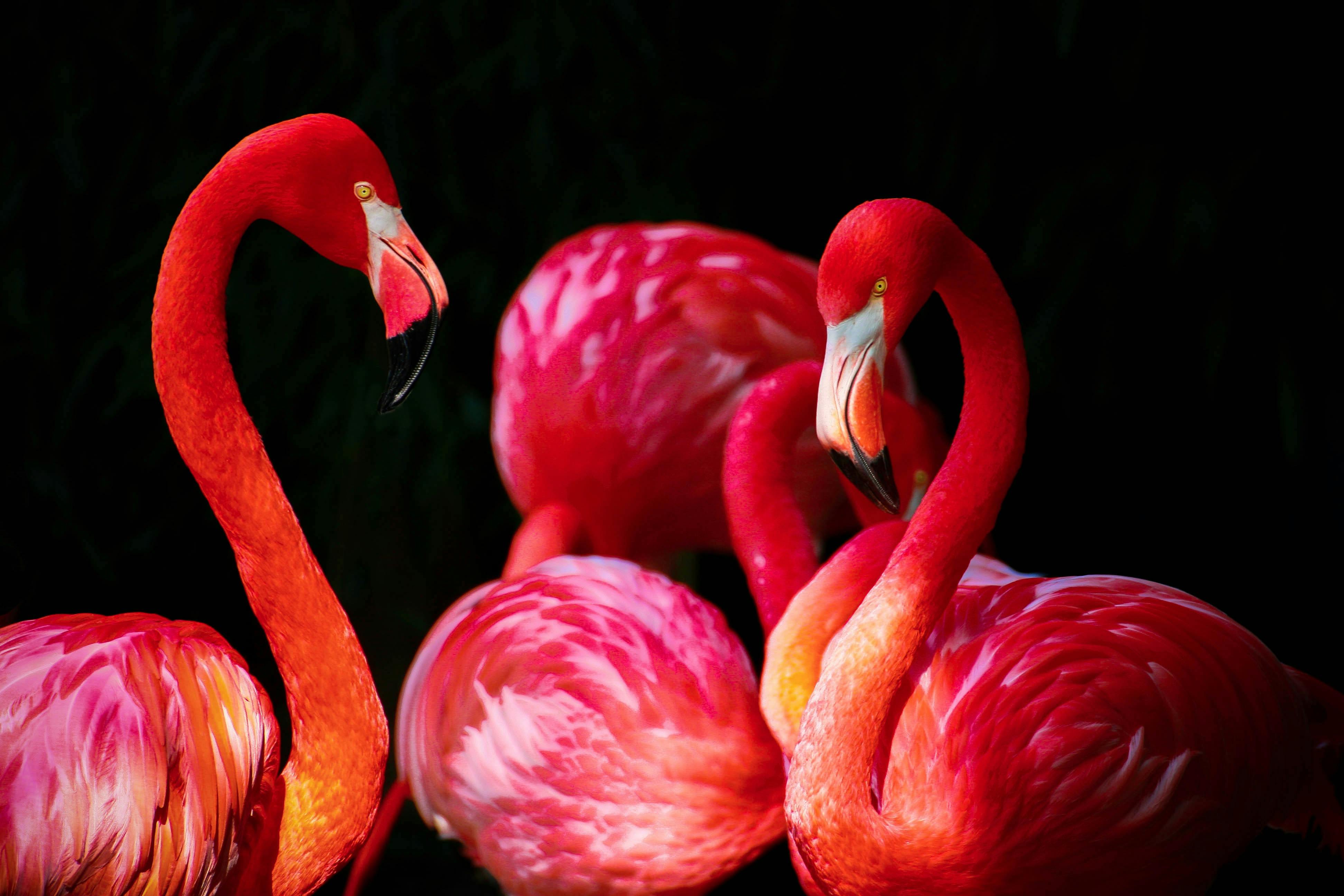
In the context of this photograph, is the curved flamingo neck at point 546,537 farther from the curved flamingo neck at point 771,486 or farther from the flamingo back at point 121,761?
the flamingo back at point 121,761

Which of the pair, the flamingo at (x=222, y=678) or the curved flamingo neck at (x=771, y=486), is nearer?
the flamingo at (x=222, y=678)

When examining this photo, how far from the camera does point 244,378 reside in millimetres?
2098

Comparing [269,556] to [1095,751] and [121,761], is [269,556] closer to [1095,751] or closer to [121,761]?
[121,761]

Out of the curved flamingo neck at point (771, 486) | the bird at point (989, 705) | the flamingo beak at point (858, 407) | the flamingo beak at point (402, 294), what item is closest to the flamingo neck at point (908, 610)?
the bird at point (989, 705)

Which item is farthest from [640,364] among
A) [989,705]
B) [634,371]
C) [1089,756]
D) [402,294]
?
[1089,756]

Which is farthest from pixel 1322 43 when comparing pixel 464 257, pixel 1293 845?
pixel 464 257

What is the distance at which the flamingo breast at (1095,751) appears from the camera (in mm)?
1228

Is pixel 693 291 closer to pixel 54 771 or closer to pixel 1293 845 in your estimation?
pixel 54 771

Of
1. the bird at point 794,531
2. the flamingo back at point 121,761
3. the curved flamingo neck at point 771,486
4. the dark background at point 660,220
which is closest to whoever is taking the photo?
the flamingo back at point 121,761

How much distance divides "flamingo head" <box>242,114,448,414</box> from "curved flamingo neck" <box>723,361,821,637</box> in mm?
492

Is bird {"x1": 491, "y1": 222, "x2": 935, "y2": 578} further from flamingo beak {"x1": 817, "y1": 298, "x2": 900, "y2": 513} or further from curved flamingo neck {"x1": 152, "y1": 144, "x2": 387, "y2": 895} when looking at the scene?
flamingo beak {"x1": 817, "y1": 298, "x2": 900, "y2": 513}

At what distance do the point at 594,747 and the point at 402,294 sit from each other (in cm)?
58

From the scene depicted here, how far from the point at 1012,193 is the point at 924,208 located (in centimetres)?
75

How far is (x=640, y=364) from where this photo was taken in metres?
1.86
